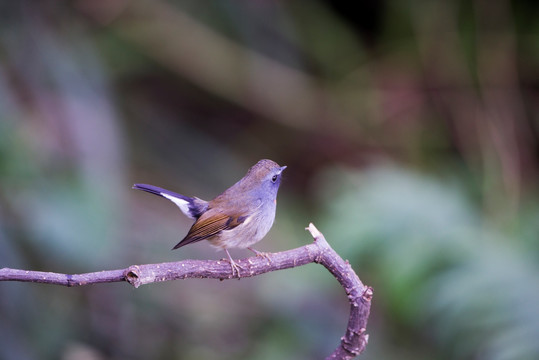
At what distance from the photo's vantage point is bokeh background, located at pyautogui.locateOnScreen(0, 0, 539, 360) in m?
4.30

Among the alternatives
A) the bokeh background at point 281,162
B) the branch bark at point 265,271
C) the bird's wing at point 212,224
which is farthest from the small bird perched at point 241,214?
the bokeh background at point 281,162

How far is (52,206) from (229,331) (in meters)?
1.84

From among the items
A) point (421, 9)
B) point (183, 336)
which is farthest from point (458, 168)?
point (183, 336)

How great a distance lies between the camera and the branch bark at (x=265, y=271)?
188 cm

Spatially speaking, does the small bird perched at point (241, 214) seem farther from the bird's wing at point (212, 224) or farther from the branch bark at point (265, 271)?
the branch bark at point (265, 271)

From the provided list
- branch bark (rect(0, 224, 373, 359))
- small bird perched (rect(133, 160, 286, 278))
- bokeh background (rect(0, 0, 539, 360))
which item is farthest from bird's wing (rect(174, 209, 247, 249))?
bokeh background (rect(0, 0, 539, 360))

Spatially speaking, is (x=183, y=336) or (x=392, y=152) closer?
(x=183, y=336)

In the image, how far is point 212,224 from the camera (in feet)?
10.5

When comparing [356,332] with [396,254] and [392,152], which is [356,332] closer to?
[396,254]

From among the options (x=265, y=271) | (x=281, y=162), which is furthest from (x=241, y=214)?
(x=281, y=162)

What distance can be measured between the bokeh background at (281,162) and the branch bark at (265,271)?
5.97ft

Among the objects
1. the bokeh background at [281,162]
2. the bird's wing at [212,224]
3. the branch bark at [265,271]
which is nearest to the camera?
the branch bark at [265,271]

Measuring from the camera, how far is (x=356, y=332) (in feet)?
7.05

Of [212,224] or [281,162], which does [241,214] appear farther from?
[281,162]
